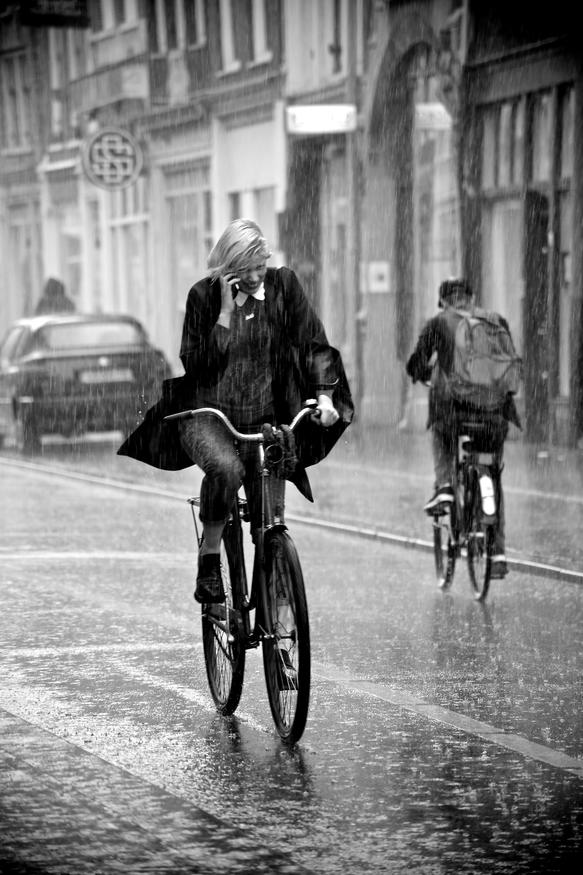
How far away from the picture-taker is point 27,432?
75.2 feet

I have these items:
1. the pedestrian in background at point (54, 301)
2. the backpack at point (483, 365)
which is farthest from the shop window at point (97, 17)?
the backpack at point (483, 365)

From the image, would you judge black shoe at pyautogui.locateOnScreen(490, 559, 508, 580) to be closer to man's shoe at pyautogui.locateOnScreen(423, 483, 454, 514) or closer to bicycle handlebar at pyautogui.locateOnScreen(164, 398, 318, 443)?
man's shoe at pyautogui.locateOnScreen(423, 483, 454, 514)

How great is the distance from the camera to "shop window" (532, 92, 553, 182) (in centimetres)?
2209

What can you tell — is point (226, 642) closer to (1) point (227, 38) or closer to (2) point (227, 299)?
(2) point (227, 299)

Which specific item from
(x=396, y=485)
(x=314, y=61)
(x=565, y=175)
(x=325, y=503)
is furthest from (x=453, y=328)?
(x=314, y=61)

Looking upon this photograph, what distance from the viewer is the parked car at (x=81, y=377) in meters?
22.5

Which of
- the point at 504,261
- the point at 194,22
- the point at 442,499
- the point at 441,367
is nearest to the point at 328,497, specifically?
the point at 442,499

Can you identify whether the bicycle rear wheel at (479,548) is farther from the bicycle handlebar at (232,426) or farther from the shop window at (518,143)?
the shop window at (518,143)

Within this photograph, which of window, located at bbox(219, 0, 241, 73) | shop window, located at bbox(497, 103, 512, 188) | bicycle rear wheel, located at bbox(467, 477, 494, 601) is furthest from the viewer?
window, located at bbox(219, 0, 241, 73)

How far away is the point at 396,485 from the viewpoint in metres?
17.4

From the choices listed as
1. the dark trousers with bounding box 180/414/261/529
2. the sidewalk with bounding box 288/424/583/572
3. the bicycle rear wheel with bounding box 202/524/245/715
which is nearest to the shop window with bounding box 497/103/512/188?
the sidewalk with bounding box 288/424/583/572

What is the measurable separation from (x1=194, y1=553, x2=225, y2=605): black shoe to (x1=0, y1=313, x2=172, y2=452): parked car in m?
15.0

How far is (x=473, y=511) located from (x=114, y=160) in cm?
1891

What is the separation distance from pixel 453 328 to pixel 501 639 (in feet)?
7.32
